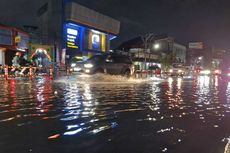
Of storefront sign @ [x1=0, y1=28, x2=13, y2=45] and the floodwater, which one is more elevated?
storefront sign @ [x1=0, y1=28, x2=13, y2=45]

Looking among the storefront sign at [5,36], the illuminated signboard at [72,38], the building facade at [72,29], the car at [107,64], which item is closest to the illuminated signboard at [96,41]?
the building facade at [72,29]

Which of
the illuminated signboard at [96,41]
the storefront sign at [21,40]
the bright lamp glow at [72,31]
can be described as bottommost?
the storefront sign at [21,40]

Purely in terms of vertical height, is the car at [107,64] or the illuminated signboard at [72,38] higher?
the illuminated signboard at [72,38]

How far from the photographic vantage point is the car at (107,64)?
2126 centimetres

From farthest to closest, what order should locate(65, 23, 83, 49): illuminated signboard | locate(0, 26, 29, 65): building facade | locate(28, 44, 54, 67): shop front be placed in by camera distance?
locate(65, 23, 83, 49): illuminated signboard
locate(0, 26, 29, 65): building facade
locate(28, 44, 54, 67): shop front

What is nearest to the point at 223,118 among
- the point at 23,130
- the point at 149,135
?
the point at 149,135

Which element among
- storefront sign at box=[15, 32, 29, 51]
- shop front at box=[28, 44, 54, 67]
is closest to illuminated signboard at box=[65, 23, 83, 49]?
storefront sign at box=[15, 32, 29, 51]

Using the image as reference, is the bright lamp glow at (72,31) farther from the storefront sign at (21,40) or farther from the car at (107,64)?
the car at (107,64)

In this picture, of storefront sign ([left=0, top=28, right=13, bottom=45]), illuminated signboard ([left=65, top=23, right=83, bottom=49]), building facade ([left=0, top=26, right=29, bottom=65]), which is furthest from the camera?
illuminated signboard ([left=65, top=23, right=83, bottom=49])

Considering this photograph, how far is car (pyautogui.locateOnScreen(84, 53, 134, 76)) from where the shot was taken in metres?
21.3

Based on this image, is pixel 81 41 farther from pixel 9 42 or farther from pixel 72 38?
pixel 9 42

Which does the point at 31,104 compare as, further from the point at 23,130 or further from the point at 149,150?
the point at 149,150

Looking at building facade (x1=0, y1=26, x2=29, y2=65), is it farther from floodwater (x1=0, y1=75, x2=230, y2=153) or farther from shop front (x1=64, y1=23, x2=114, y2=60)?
floodwater (x1=0, y1=75, x2=230, y2=153)

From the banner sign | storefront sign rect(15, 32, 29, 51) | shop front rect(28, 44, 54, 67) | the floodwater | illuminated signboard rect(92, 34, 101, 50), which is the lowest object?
the floodwater
